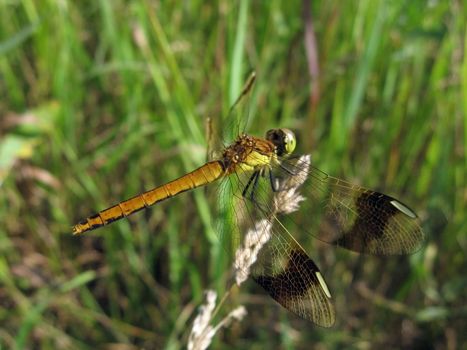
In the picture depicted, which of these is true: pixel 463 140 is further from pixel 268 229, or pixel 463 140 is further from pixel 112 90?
pixel 112 90

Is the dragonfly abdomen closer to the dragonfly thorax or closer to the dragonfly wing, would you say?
the dragonfly thorax

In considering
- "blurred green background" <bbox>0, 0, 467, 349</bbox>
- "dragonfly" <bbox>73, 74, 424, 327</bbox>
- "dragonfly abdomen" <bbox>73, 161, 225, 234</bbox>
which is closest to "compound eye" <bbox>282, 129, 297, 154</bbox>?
"dragonfly" <bbox>73, 74, 424, 327</bbox>

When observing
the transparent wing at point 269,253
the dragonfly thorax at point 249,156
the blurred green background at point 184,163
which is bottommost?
the blurred green background at point 184,163

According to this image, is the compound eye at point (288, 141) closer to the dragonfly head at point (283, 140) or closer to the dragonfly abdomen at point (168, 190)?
the dragonfly head at point (283, 140)

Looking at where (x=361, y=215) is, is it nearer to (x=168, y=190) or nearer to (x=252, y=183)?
(x=252, y=183)

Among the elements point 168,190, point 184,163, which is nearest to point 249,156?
point 168,190

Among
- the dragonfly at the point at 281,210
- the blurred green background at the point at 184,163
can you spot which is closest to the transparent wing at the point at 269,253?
the dragonfly at the point at 281,210

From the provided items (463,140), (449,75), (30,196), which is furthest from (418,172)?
→ (30,196)
